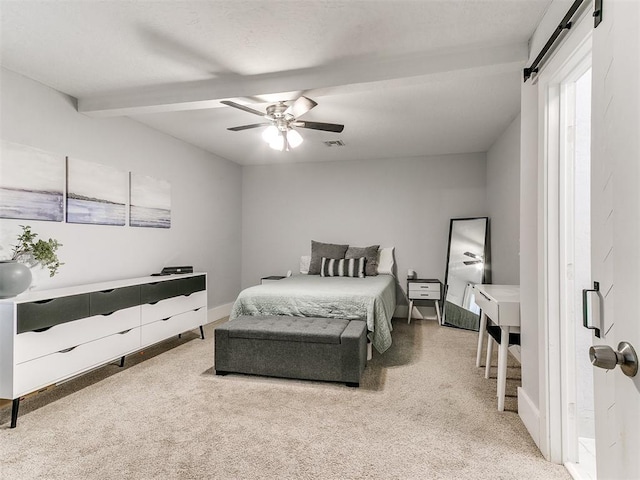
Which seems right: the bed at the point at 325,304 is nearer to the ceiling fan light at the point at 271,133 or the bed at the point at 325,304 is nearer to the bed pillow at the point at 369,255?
the bed pillow at the point at 369,255

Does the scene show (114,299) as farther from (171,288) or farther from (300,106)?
(300,106)

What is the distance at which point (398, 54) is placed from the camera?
2.44 metres

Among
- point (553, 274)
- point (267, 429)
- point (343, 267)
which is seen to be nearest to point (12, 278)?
point (267, 429)

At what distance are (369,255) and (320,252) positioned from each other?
0.72m

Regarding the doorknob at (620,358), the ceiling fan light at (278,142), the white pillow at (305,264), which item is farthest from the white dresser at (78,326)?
the doorknob at (620,358)

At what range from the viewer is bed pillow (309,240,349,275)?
5160mm

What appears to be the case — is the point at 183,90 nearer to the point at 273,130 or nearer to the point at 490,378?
the point at 273,130

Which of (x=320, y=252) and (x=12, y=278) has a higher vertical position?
(x=320, y=252)

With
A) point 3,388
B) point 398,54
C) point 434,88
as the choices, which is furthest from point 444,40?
point 3,388

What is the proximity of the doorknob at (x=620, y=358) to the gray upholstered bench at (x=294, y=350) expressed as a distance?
213 cm

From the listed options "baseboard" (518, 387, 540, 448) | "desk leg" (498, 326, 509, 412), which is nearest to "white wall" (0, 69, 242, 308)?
"desk leg" (498, 326, 509, 412)

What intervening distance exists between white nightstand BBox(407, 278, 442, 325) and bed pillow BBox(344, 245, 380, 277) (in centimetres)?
55

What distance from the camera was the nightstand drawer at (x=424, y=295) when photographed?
4949mm

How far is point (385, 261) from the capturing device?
5.21 meters
